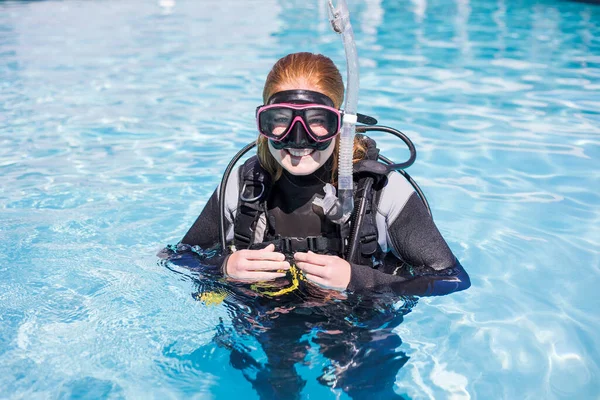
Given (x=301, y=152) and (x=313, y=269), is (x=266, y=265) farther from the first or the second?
(x=301, y=152)

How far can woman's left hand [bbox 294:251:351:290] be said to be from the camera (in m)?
2.33

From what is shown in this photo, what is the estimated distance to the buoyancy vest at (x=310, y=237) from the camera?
257 cm

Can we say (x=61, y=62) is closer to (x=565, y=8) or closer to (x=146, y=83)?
(x=146, y=83)

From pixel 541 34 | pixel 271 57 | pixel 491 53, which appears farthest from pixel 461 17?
pixel 271 57

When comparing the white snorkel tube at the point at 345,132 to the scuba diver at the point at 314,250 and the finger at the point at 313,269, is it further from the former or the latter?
the finger at the point at 313,269

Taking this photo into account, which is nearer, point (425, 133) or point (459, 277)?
point (459, 277)

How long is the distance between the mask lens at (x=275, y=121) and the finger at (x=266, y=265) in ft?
1.65

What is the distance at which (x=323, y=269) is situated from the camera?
7.65 ft

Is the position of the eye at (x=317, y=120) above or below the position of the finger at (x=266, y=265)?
above

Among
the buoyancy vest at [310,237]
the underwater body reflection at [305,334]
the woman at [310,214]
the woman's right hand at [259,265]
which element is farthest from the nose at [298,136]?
the underwater body reflection at [305,334]

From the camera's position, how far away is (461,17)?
44.9ft

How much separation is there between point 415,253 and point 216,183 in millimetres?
2991

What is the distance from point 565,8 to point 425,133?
33.7 feet

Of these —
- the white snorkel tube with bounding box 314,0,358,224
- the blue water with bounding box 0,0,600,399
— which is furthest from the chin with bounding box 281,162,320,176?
the blue water with bounding box 0,0,600,399
